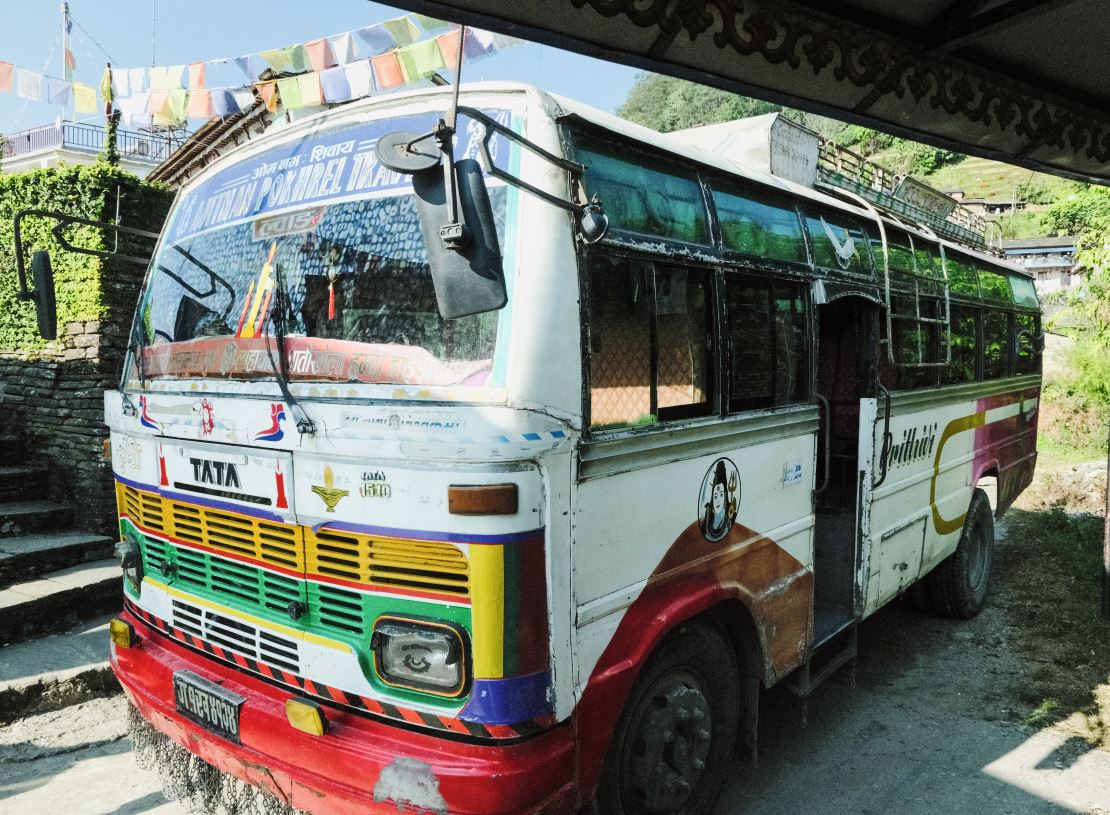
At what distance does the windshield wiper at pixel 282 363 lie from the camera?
2512 mm

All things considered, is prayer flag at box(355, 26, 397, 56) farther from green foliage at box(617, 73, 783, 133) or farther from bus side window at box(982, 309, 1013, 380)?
green foliage at box(617, 73, 783, 133)

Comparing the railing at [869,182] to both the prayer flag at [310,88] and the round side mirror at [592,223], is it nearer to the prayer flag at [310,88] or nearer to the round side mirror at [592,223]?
the prayer flag at [310,88]

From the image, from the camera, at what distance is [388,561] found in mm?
2365

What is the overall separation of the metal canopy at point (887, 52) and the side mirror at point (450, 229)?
0.38 meters

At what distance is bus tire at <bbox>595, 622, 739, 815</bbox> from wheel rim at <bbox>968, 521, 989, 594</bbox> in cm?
395

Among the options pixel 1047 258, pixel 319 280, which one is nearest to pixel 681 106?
pixel 1047 258

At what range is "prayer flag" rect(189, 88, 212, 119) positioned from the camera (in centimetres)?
809

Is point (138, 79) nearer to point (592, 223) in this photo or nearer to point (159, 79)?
point (159, 79)

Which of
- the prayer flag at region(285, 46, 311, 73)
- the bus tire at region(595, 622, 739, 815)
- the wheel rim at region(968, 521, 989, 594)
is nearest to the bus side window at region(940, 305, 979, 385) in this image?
the wheel rim at region(968, 521, 989, 594)

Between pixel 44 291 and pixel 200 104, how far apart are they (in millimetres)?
5650

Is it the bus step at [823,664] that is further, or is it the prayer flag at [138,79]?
the prayer flag at [138,79]

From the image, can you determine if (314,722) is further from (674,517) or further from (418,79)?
(418,79)

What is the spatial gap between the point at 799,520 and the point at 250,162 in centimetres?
300

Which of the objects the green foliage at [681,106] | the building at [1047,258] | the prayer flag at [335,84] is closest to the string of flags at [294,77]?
the prayer flag at [335,84]
